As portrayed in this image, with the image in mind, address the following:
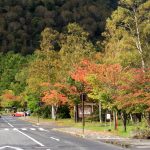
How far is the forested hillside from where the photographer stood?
6531 inches

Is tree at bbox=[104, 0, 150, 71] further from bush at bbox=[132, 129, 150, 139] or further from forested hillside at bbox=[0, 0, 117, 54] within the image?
forested hillside at bbox=[0, 0, 117, 54]

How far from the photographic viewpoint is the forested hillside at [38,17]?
166m

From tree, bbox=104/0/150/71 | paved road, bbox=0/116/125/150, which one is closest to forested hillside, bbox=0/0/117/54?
tree, bbox=104/0/150/71

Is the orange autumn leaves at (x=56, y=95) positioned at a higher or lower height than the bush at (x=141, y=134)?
higher

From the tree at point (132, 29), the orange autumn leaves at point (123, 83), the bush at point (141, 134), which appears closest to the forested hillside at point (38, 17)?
the orange autumn leaves at point (123, 83)

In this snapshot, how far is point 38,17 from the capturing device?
→ 184 m

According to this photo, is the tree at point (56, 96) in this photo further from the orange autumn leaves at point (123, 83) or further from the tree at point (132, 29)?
the tree at point (132, 29)

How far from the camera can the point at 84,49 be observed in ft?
221

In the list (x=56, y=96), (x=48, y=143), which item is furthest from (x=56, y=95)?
(x=48, y=143)

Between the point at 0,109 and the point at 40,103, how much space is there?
8307 centimetres

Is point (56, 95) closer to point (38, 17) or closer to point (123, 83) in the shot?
point (123, 83)

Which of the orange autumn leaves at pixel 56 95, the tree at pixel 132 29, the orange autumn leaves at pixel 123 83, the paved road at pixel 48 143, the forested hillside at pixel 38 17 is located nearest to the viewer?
the paved road at pixel 48 143

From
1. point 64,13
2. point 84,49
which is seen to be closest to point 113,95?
point 84,49

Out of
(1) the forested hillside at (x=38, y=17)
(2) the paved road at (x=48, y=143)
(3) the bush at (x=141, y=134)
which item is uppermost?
(1) the forested hillside at (x=38, y=17)
